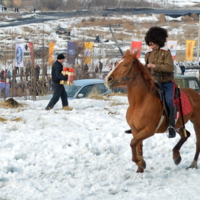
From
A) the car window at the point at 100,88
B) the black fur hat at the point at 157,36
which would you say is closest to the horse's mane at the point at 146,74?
the black fur hat at the point at 157,36

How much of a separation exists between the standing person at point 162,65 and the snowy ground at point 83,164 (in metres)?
0.93

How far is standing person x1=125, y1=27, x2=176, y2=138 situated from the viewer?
24.2 feet

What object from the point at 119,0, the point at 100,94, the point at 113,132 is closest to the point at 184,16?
the point at 119,0

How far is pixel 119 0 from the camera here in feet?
341

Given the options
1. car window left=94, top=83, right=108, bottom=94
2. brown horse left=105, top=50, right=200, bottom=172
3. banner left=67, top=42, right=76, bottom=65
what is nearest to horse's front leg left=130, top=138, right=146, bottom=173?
brown horse left=105, top=50, right=200, bottom=172

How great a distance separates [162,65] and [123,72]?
2.78ft

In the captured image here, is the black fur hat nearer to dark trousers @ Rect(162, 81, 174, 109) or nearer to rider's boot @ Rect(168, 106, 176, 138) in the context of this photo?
dark trousers @ Rect(162, 81, 174, 109)

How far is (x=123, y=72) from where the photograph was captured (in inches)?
273

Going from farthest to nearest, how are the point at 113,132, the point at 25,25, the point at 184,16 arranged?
the point at 184,16
the point at 25,25
the point at 113,132

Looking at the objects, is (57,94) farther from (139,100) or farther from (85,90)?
(139,100)

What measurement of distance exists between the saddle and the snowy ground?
3.24ft

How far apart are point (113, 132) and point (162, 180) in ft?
9.92

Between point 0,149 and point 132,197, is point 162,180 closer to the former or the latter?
point 132,197

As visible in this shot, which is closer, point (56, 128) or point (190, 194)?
point (190, 194)
